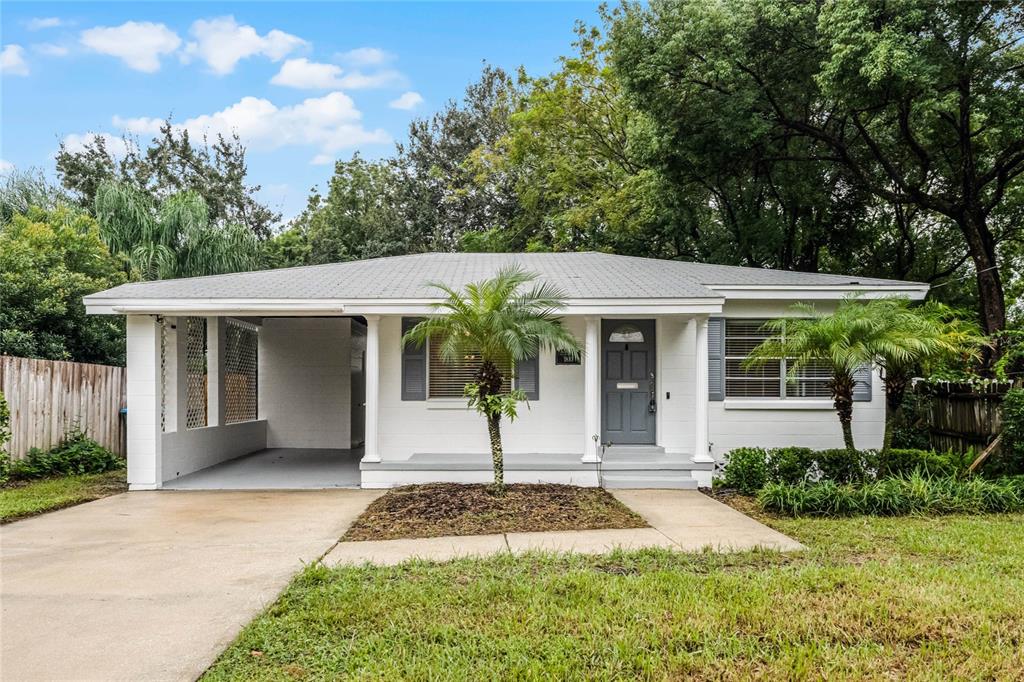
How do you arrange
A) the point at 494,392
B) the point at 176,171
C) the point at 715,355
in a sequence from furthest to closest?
1. the point at 176,171
2. the point at 715,355
3. the point at 494,392

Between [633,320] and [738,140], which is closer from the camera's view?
[633,320]

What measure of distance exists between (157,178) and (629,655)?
32892mm

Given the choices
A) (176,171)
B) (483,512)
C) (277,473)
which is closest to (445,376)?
(277,473)

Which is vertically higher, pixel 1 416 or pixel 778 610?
pixel 1 416

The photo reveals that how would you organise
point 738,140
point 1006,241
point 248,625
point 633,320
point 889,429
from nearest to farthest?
point 248,625, point 889,429, point 633,320, point 738,140, point 1006,241

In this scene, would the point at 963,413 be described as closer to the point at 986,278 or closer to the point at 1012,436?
the point at 1012,436

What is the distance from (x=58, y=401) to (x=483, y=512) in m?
7.25

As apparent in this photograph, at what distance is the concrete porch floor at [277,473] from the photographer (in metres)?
9.27

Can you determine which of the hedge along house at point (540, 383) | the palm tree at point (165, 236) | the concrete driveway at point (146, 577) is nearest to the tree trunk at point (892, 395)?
the hedge along house at point (540, 383)

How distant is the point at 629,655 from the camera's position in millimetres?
3447

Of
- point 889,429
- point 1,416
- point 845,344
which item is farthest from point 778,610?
point 1,416

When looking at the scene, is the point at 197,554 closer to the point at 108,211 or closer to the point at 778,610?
the point at 778,610

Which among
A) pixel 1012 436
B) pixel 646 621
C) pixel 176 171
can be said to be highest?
pixel 176 171

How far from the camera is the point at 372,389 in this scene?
9.30m
